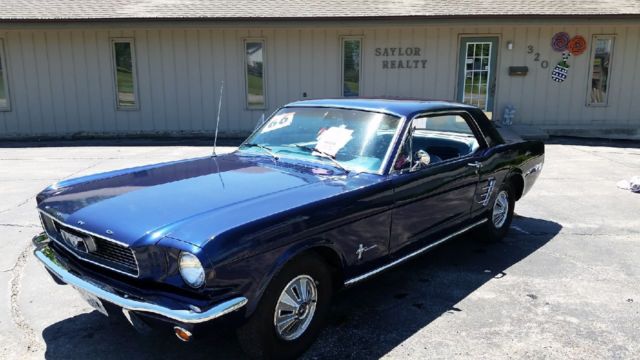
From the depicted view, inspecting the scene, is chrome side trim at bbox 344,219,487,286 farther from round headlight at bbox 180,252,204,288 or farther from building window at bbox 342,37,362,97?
building window at bbox 342,37,362,97

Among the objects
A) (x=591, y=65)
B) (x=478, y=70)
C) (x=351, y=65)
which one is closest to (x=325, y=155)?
(x=351, y=65)

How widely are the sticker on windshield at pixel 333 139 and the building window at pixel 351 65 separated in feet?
31.2

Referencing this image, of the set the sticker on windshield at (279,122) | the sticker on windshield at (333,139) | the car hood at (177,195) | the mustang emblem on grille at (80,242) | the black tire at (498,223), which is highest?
the sticker on windshield at (279,122)

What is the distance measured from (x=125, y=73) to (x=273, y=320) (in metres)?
12.1

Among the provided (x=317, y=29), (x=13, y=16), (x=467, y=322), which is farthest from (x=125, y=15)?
(x=467, y=322)

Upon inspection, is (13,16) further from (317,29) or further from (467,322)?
(467,322)

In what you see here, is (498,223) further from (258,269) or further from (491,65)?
(491,65)

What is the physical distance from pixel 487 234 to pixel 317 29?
29.8ft

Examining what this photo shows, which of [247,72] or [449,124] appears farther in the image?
[247,72]

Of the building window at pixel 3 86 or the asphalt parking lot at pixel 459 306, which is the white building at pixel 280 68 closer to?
the building window at pixel 3 86

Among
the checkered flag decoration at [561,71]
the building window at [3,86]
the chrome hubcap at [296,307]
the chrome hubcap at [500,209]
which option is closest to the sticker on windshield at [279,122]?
the chrome hubcap at [296,307]

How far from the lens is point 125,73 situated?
13.5m

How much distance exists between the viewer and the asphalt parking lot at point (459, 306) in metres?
3.25

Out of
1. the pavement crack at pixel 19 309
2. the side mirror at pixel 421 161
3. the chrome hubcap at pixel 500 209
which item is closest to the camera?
the pavement crack at pixel 19 309
